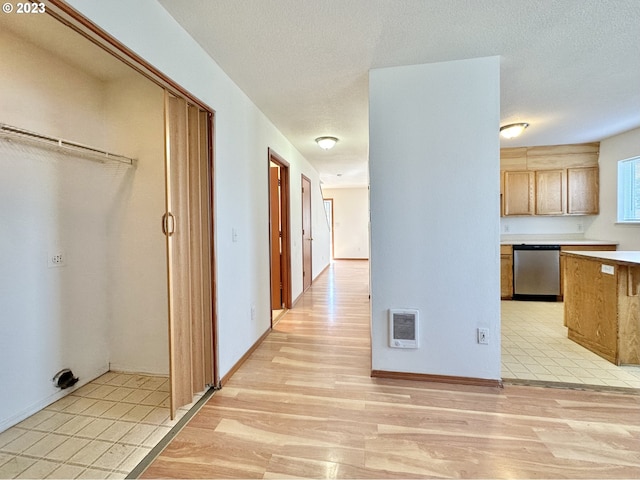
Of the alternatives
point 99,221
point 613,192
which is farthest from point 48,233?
point 613,192

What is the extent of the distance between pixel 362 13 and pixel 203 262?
187cm

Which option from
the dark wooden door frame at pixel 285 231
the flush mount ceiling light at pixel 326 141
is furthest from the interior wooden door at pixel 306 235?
the flush mount ceiling light at pixel 326 141

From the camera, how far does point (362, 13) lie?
65.4 inches

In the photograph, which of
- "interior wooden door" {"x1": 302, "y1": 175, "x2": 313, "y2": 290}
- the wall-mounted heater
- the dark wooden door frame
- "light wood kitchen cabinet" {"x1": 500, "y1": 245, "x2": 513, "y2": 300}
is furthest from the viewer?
"interior wooden door" {"x1": 302, "y1": 175, "x2": 313, "y2": 290}

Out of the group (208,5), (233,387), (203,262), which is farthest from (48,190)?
(233,387)

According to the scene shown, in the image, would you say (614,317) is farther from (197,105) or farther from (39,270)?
(39,270)

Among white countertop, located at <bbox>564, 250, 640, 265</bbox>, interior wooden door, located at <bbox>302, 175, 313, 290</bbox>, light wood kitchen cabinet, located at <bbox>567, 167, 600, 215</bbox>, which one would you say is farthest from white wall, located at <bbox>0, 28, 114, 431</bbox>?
light wood kitchen cabinet, located at <bbox>567, 167, 600, 215</bbox>

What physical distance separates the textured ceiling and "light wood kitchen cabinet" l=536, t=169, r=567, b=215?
4.98 feet

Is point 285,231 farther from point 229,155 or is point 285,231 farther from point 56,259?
point 56,259

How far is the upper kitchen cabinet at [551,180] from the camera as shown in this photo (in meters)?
4.48

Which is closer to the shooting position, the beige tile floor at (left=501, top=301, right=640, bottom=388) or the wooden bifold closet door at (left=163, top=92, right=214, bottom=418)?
the wooden bifold closet door at (left=163, top=92, right=214, bottom=418)

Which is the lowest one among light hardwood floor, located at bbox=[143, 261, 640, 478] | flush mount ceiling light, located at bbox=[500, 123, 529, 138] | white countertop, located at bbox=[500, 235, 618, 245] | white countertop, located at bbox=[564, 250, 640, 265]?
light hardwood floor, located at bbox=[143, 261, 640, 478]

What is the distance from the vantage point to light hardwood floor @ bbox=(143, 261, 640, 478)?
143 centimetres

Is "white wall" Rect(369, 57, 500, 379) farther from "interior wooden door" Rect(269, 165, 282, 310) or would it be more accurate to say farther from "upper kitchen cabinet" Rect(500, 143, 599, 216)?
"upper kitchen cabinet" Rect(500, 143, 599, 216)
